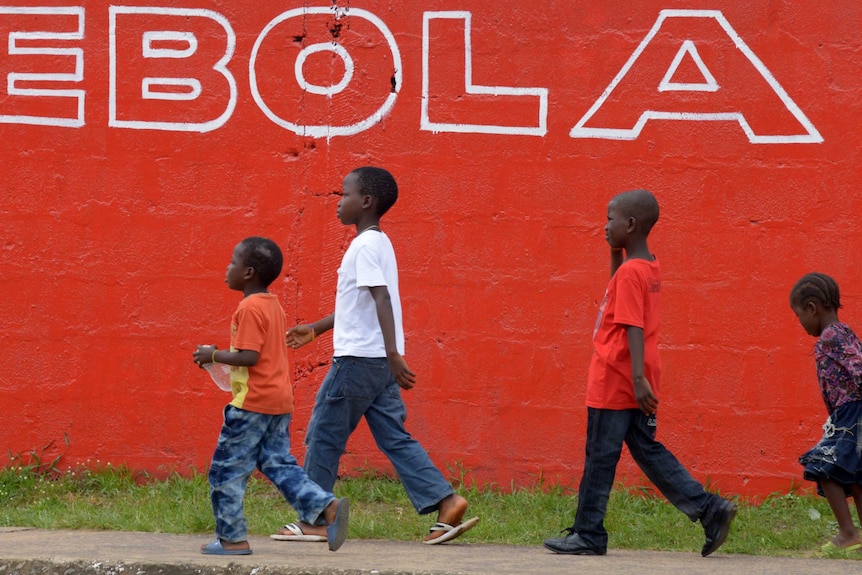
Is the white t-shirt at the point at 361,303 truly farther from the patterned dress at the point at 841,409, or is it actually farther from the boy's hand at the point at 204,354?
the patterned dress at the point at 841,409

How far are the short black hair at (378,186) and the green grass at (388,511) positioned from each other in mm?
1343

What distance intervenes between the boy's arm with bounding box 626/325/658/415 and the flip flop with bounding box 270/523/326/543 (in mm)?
1367

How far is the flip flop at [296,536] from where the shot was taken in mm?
4746

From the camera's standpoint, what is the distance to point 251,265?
4516 millimetres

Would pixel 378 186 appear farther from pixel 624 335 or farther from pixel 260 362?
pixel 624 335

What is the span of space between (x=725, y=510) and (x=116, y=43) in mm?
3601

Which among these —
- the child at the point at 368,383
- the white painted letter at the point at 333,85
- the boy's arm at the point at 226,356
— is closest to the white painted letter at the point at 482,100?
the white painted letter at the point at 333,85

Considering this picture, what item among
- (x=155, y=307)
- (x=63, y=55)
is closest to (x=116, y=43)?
(x=63, y=55)

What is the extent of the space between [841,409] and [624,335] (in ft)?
3.05

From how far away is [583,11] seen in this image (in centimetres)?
571

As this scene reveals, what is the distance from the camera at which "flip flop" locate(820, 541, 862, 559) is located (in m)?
4.62

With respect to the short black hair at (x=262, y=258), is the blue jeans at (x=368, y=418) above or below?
below

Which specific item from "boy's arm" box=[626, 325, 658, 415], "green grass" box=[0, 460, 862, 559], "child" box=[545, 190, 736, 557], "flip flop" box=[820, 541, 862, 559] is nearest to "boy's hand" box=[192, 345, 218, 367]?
"green grass" box=[0, 460, 862, 559]

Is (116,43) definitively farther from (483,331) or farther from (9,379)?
(483,331)
